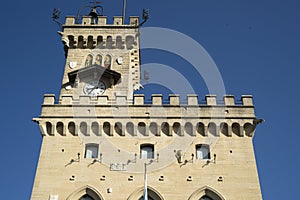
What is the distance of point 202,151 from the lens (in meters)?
25.7

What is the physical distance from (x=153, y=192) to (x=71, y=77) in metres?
10.7

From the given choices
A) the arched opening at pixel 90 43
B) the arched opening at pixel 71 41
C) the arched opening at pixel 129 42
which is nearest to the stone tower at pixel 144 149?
the arched opening at pixel 71 41

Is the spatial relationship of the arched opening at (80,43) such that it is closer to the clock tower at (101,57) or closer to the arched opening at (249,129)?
the clock tower at (101,57)

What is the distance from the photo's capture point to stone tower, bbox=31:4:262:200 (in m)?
23.8

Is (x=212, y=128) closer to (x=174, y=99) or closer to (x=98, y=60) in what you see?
(x=174, y=99)

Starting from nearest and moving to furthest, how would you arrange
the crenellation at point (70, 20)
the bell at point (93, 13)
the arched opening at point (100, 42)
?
the arched opening at point (100, 42)
the crenellation at point (70, 20)
the bell at point (93, 13)

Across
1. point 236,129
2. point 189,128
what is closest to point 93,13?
point 189,128

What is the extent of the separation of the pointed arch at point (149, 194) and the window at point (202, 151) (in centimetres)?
349

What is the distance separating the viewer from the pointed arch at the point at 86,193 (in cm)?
2348

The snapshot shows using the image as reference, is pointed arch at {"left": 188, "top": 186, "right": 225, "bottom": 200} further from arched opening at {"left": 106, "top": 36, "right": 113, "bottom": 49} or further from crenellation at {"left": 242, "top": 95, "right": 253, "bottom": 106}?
arched opening at {"left": 106, "top": 36, "right": 113, "bottom": 49}

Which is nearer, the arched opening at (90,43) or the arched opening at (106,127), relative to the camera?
the arched opening at (106,127)

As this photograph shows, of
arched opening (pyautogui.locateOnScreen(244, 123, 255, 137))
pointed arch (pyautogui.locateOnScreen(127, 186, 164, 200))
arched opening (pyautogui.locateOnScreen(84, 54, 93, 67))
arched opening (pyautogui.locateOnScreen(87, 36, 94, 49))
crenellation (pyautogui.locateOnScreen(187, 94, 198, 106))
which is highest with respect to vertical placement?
arched opening (pyautogui.locateOnScreen(87, 36, 94, 49))

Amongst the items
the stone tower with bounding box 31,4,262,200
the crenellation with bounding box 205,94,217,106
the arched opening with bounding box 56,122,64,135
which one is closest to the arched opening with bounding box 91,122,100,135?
the stone tower with bounding box 31,4,262,200

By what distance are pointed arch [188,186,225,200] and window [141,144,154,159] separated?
11.4 feet
